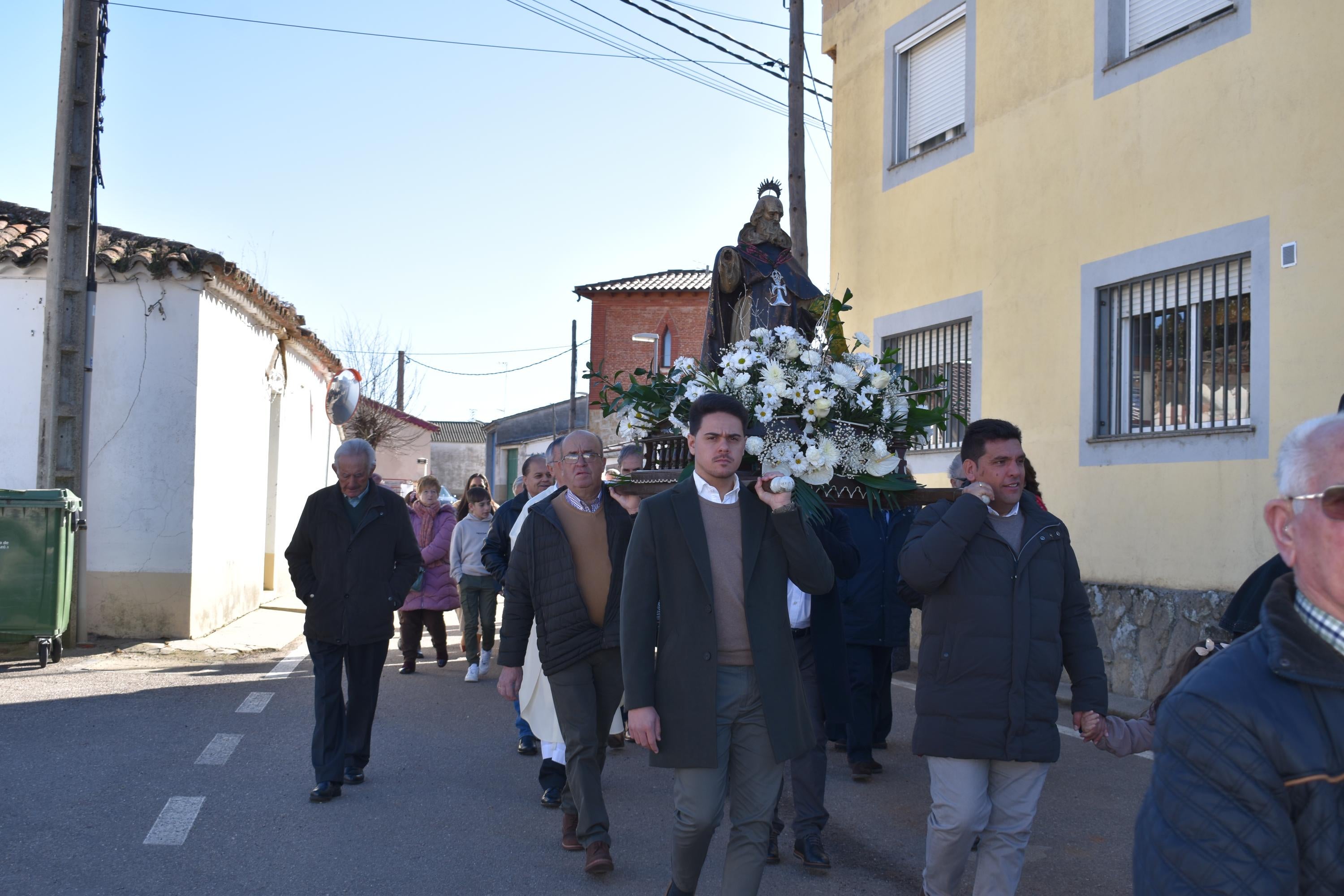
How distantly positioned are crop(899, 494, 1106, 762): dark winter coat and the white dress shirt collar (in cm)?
72

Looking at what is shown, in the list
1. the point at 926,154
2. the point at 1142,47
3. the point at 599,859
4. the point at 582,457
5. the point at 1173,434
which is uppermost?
the point at 1142,47

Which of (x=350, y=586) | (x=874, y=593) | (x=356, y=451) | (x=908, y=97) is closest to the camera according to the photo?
(x=350, y=586)

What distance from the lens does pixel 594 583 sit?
18.4ft

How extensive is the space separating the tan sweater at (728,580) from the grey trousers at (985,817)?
0.87m

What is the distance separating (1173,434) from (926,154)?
485cm

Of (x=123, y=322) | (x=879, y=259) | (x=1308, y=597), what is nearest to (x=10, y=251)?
(x=123, y=322)

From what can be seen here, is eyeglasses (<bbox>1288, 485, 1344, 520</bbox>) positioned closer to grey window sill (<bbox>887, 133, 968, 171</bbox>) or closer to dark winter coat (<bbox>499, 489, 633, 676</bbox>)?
dark winter coat (<bbox>499, 489, 633, 676</bbox>)

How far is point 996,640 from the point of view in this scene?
4.25 meters

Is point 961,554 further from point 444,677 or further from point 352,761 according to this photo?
point 444,677

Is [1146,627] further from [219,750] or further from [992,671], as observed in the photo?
[219,750]

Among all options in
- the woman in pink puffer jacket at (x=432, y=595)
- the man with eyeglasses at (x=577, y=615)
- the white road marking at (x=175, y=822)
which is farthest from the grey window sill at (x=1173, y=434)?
the white road marking at (x=175, y=822)

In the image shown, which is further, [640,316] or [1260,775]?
[640,316]

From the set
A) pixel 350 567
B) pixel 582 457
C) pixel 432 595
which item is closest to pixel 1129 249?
pixel 582 457

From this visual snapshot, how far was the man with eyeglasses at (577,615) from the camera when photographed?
17.6 ft
